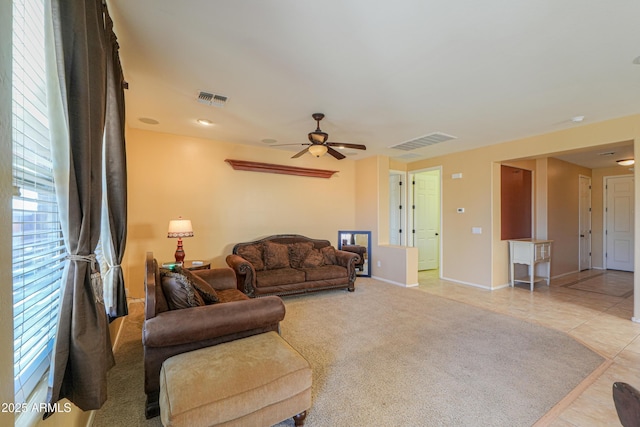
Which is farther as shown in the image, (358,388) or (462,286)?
(462,286)

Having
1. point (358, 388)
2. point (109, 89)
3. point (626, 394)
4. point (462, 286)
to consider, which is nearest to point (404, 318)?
point (358, 388)

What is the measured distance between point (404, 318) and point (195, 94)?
3650 mm

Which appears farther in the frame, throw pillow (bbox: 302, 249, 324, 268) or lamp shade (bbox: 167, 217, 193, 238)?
throw pillow (bbox: 302, 249, 324, 268)

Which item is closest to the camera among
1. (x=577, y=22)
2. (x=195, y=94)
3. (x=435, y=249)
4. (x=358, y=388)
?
(x=577, y=22)

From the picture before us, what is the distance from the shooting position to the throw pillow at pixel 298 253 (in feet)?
16.0

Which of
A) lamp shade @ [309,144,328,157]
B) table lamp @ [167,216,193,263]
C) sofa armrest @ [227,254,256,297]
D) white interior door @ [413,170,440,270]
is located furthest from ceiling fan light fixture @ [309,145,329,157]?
white interior door @ [413,170,440,270]

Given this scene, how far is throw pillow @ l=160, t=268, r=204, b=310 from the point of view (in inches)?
81.7

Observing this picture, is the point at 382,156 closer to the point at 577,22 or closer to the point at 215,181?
the point at 215,181

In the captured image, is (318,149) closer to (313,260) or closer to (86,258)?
(313,260)

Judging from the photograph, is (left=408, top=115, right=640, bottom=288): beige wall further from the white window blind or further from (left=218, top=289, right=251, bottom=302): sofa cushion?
the white window blind

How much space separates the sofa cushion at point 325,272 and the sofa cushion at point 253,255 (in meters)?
0.74

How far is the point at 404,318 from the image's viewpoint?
11.8ft

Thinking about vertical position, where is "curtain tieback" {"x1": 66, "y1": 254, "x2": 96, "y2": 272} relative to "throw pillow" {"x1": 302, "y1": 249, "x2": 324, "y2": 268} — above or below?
above

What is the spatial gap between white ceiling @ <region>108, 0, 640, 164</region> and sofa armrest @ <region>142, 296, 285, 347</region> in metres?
1.99
